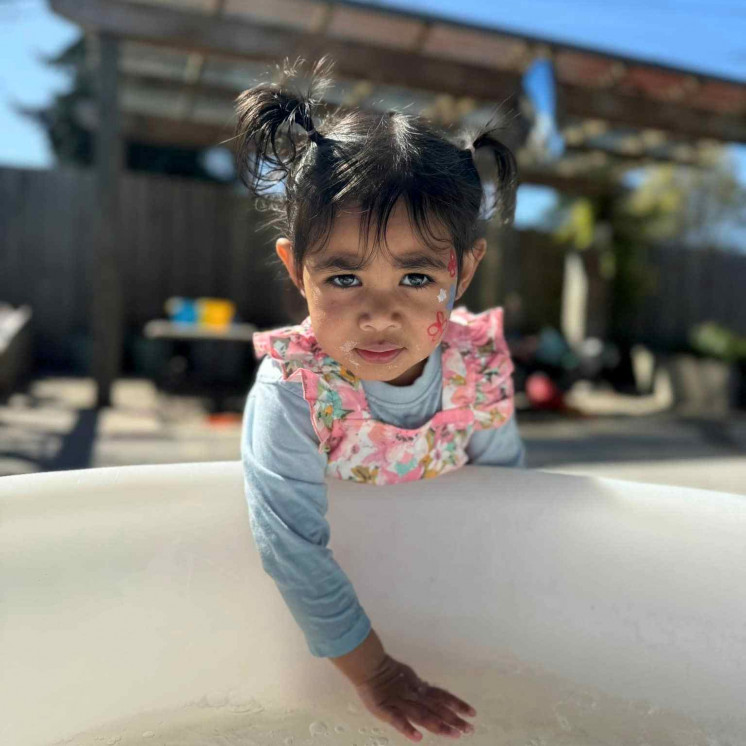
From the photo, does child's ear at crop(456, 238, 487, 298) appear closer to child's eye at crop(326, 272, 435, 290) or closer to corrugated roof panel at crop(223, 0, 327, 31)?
child's eye at crop(326, 272, 435, 290)

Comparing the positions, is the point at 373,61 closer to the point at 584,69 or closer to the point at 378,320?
the point at 584,69

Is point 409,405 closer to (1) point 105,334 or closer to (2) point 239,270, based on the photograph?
(1) point 105,334

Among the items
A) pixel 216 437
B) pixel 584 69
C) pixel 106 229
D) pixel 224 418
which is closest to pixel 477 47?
pixel 584 69

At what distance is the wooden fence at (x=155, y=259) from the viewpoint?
623cm

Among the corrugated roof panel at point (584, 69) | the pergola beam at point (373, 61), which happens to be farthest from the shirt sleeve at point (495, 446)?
the corrugated roof panel at point (584, 69)

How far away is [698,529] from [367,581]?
1.54ft

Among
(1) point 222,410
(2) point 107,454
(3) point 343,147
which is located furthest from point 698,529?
(1) point 222,410

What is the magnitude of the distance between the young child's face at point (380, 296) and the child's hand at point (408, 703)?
0.37 metres

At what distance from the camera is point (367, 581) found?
1.17 m

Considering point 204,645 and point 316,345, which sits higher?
point 316,345

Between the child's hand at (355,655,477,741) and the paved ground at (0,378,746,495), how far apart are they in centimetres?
181

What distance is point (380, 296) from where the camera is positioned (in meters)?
0.95

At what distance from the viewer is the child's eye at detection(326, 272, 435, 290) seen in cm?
95

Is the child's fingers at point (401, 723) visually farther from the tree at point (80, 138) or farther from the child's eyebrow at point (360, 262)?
the tree at point (80, 138)
